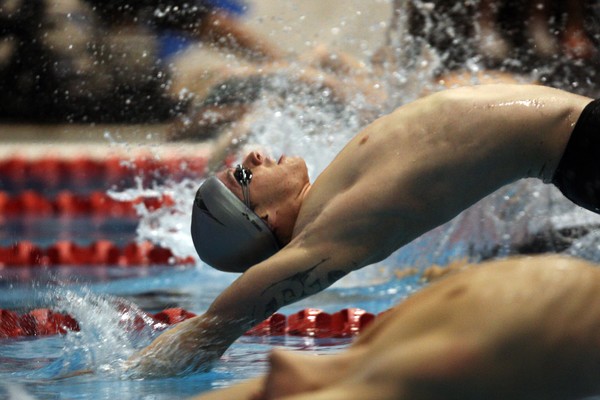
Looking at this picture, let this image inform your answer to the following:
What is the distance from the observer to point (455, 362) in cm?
80

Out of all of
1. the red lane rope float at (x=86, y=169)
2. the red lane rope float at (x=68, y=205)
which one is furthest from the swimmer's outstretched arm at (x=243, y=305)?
the red lane rope float at (x=86, y=169)

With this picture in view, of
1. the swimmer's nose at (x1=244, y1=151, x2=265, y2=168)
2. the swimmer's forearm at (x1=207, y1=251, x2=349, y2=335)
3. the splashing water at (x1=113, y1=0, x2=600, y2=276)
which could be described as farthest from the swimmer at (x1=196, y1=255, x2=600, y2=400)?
the splashing water at (x1=113, y1=0, x2=600, y2=276)

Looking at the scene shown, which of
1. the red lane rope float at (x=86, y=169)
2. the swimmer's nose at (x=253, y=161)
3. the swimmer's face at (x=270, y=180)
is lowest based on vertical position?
the red lane rope float at (x=86, y=169)

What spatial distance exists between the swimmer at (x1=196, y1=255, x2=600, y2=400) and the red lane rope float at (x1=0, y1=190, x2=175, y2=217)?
4914 mm

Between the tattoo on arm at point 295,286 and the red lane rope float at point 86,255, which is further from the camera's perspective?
the red lane rope float at point 86,255

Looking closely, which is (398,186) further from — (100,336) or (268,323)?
(268,323)

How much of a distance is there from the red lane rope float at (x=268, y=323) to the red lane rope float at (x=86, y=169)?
12.6 ft

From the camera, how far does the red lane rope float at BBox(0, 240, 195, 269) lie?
14.3ft

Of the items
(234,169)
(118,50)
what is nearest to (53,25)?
(118,50)

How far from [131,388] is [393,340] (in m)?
1.08

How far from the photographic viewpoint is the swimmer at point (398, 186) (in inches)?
70.0

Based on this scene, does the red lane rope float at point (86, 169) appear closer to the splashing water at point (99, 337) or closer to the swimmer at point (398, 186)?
the splashing water at point (99, 337)

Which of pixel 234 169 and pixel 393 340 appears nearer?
pixel 393 340

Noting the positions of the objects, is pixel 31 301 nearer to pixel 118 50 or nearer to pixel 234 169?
pixel 234 169
